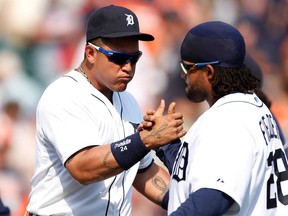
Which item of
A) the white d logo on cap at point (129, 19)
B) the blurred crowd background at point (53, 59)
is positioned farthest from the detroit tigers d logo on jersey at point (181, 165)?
the blurred crowd background at point (53, 59)

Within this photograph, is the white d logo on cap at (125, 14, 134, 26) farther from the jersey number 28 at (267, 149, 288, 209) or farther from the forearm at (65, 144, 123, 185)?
the jersey number 28 at (267, 149, 288, 209)

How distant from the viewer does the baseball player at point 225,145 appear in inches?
133

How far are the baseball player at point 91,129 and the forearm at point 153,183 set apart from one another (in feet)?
0.78

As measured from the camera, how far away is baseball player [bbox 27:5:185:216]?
4.03m

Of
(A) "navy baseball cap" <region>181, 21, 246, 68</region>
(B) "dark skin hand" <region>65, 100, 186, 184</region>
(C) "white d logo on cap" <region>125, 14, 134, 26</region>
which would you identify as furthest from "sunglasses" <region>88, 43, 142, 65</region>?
(A) "navy baseball cap" <region>181, 21, 246, 68</region>

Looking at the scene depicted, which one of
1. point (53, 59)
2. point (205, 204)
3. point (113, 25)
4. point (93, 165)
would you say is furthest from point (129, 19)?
point (53, 59)

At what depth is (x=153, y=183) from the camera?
4793 mm

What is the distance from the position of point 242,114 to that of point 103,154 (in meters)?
0.80

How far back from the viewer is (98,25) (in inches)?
171

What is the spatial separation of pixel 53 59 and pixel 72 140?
11.9 ft

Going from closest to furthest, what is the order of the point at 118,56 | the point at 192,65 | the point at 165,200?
the point at 192,65
the point at 118,56
the point at 165,200

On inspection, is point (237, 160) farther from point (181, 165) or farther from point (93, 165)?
point (93, 165)

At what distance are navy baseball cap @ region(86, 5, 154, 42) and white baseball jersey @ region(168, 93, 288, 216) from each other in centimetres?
86

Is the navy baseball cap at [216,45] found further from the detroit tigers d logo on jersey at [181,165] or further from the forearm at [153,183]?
the forearm at [153,183]
